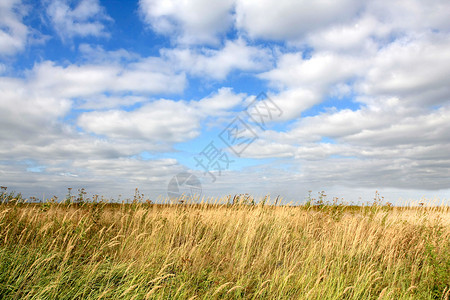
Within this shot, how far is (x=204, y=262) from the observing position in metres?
5.07

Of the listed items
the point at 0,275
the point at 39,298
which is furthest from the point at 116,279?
the point at 0,275

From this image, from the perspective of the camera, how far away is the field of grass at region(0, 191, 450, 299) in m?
Answer: 4.07

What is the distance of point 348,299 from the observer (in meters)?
4.61

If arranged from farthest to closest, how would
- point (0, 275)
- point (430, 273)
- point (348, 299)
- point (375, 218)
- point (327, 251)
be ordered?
point (375, 218) < point (327, 251) < point (430, 273) < point (348, 299) < point (0, 275)

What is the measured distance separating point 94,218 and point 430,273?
24.8 feet

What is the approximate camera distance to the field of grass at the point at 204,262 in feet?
13.3

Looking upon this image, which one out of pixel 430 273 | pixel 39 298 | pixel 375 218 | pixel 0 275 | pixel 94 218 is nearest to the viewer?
pixel 39 298

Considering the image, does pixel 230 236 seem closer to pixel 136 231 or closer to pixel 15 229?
pixel 136 231

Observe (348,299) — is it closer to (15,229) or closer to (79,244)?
(79,244)

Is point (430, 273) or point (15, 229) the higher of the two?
point (15, 229)

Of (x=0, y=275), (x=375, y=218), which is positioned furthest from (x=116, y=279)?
(x=375, y=218)

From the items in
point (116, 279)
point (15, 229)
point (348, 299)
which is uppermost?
point (15, 229)

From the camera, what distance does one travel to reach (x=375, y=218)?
960cm

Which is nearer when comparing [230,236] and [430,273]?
[430,273]
